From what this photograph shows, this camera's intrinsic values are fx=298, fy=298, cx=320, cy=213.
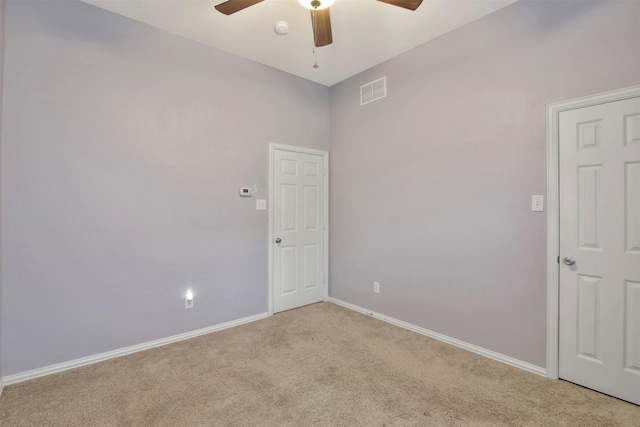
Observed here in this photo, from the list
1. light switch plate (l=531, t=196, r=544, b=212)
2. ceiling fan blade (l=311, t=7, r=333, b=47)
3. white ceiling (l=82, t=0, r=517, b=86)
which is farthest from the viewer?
white ceiling (l=82, t=0, r=517, b=86)

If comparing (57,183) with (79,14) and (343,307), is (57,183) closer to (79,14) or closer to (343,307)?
(79,14)

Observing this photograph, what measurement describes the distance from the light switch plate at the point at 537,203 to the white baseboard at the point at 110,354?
9.83ft

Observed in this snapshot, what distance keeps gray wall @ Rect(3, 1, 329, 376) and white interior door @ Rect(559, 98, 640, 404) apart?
2863mm

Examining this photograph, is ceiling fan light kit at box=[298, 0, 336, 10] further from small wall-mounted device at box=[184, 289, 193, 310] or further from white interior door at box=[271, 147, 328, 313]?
small wall-mounted device at box=[184, 289, 193, 310]

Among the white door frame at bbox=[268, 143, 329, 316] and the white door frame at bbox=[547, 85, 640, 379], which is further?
the white door frame at bbox=[268, 143, 329, 316]

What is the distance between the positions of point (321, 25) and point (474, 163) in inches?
69.6

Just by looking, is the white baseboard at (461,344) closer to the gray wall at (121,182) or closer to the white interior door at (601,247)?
the white interior door at (601,247)

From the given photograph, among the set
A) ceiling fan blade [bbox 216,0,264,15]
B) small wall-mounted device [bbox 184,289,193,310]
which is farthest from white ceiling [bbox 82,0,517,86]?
small wall-mounted device [bbox 184,289,193,310]

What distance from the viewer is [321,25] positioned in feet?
7.14

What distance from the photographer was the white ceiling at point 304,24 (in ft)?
8.25

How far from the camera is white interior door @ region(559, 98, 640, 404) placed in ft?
6.53

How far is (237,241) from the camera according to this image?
3371 millimetres

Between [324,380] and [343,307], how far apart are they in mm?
1679

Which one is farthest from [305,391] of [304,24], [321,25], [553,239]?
[304,24]
